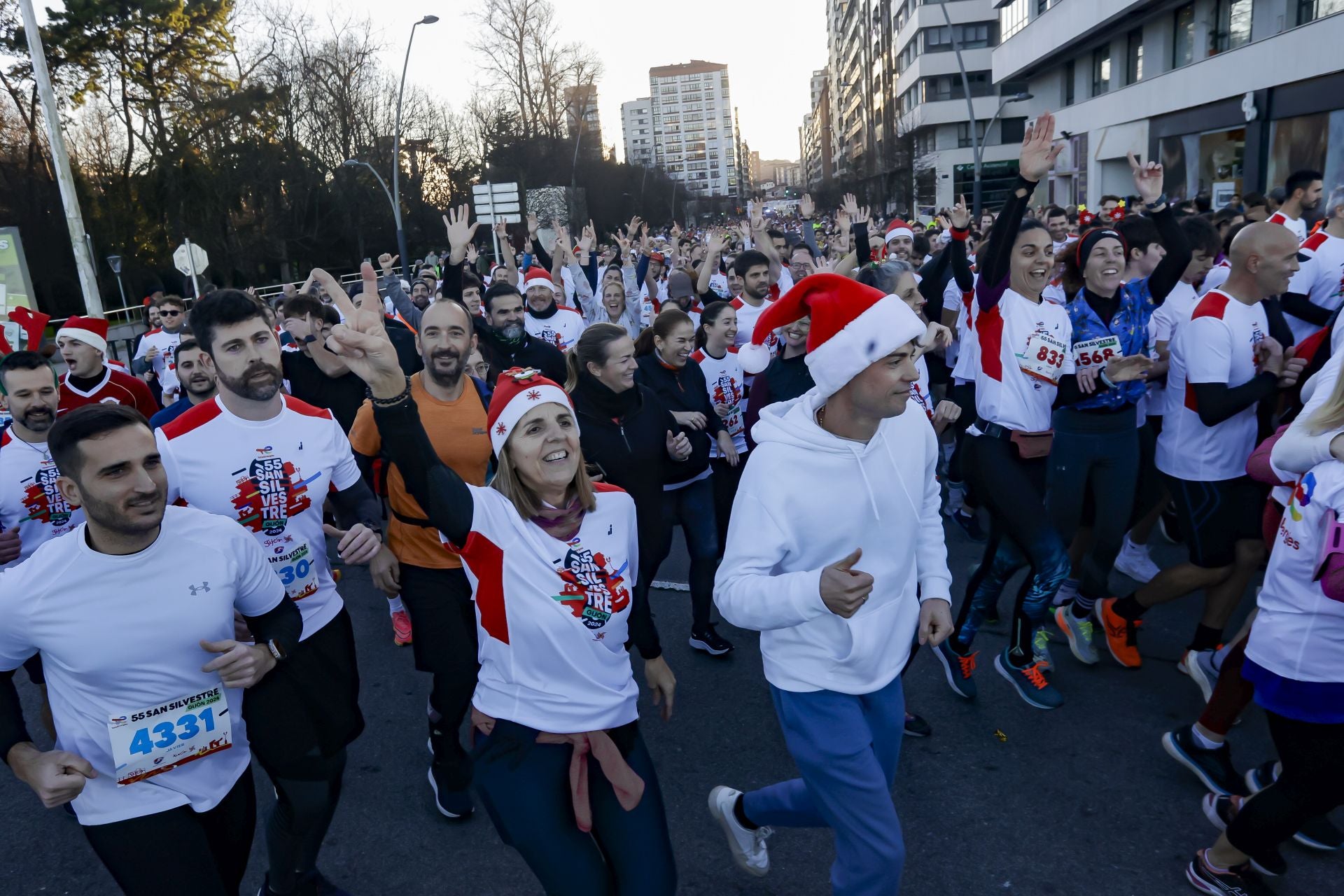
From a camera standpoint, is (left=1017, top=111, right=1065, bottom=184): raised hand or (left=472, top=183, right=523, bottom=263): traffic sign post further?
(left=472, top=183, right=523, bottom=263): traffic sign post

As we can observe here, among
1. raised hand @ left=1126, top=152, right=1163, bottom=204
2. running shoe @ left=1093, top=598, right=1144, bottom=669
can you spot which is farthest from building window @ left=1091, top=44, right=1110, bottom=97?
running shoe @ left=1093, top=598, right=1144, bottom=669

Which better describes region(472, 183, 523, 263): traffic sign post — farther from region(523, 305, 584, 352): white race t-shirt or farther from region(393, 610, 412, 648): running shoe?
region(393, 610, 412, 648): running shoe

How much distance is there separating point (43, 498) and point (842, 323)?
3.83m

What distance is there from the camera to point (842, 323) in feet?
9.01

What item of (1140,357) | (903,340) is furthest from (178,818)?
Result: (1140,357)

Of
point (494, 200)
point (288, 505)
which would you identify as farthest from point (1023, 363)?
point (494, 200)

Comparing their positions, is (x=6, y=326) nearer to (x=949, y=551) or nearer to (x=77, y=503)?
(x=77, y=503)

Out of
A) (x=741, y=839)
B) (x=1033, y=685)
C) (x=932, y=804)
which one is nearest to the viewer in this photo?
(x=741, y=839)

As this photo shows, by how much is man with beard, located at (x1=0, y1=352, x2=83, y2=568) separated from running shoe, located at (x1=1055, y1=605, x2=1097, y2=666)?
4.99 meters

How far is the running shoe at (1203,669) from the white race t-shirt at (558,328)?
5382mm

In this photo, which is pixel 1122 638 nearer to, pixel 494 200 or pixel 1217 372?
pixel 1217 372

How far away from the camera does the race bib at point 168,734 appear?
247 cm

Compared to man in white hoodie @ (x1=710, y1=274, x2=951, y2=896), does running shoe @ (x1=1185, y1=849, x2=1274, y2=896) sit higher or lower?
lower

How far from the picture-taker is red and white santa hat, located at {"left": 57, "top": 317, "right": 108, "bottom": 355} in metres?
5.84
